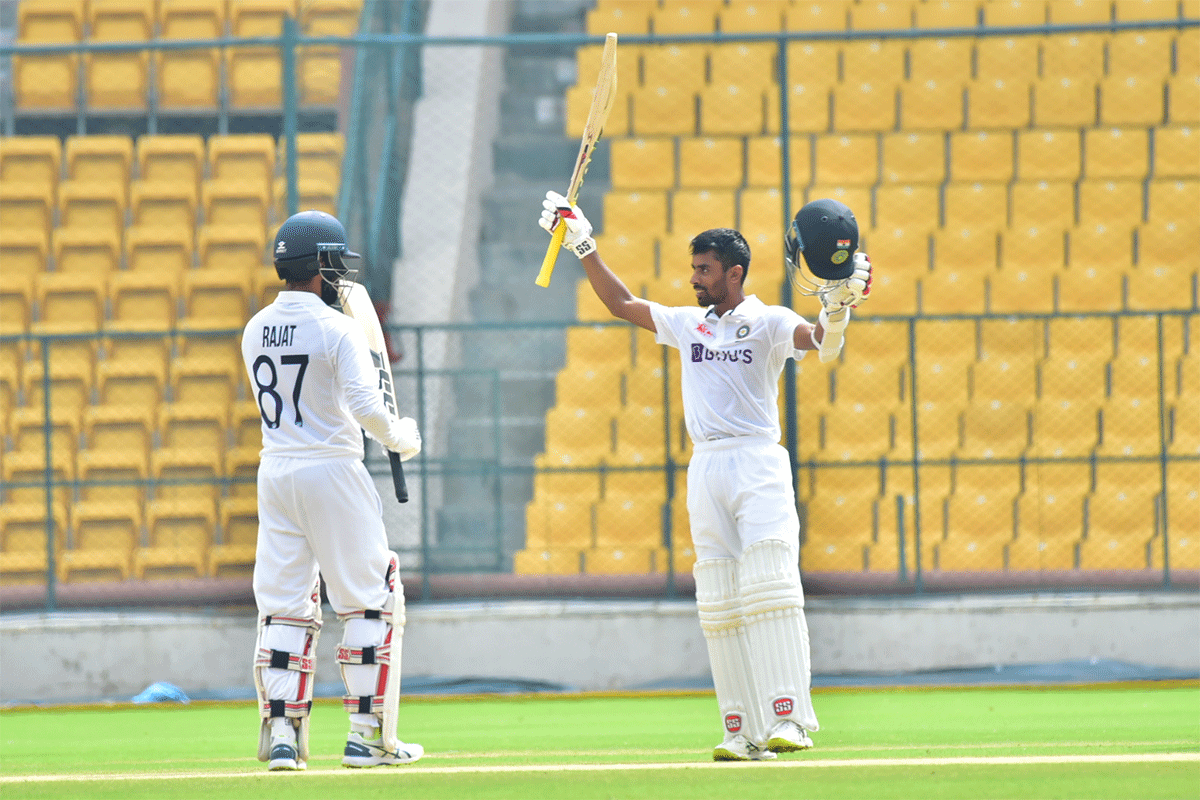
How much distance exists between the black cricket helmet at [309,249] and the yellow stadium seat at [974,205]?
760cm

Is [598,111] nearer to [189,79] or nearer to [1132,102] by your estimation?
[1132,102]

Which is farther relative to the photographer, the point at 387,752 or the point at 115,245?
the point at 115,245

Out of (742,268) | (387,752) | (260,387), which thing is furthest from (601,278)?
(387,752)

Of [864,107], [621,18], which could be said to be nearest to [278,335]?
[864,107]

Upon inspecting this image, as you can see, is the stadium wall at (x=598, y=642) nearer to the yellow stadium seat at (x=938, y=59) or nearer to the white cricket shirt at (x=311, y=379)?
the white cricket shirt at (x=311, y=379)

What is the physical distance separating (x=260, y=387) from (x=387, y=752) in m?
1.26

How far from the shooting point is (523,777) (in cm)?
438

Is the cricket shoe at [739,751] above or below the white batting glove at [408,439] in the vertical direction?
below

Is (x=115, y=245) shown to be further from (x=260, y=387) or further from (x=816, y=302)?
(x=260, y=387)

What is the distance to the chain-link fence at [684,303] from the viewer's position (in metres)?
9.80

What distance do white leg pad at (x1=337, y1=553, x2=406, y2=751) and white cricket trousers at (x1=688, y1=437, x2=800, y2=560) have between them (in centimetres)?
107

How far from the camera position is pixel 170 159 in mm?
12539

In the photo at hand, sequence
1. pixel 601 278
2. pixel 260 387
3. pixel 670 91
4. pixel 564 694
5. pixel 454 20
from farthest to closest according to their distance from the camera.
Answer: pixel 454 20
pixel 670 91
pixel 564 694
pixel 601 278
pixel 260 387

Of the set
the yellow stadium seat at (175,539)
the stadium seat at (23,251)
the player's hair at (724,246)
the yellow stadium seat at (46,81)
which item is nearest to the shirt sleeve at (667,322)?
the player's hair at (724,246)
